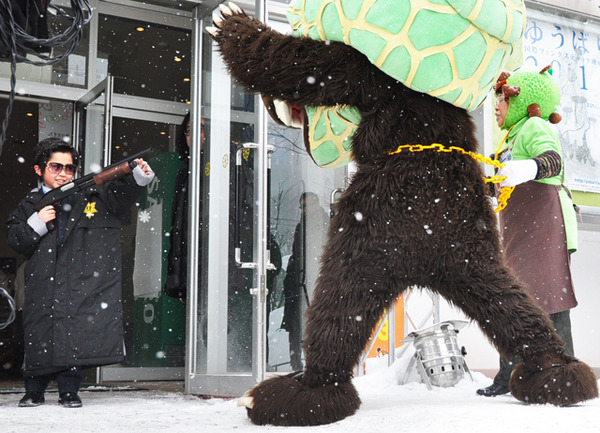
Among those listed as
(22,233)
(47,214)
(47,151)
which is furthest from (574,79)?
(22,233)

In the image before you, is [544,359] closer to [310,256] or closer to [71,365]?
[310,256]

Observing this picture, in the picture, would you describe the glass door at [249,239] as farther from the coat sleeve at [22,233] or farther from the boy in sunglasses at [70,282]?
the coat sleeve at [22,233]

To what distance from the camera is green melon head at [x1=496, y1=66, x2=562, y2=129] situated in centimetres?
343

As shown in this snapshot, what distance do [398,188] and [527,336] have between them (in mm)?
645

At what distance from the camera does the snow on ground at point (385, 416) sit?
7.11ft

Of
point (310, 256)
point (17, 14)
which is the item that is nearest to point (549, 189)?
point (310, 256)

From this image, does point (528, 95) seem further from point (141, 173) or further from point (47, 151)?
point (47, 151)

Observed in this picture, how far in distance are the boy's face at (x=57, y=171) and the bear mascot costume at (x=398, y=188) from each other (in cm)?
194

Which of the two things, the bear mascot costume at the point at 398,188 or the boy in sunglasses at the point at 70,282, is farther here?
the boy in sunglasses at the point at 70,282

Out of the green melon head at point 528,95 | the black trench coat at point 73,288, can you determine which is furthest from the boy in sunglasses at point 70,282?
the green melon head at point 528,95

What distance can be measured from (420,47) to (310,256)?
225 centimetres

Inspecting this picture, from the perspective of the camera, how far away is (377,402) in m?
2.86

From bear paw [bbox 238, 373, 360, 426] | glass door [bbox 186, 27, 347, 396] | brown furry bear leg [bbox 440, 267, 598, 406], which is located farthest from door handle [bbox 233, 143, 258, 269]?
brown furry bear leg [bbox 440, 267, 598, 406]

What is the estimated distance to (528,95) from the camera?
136 inches
